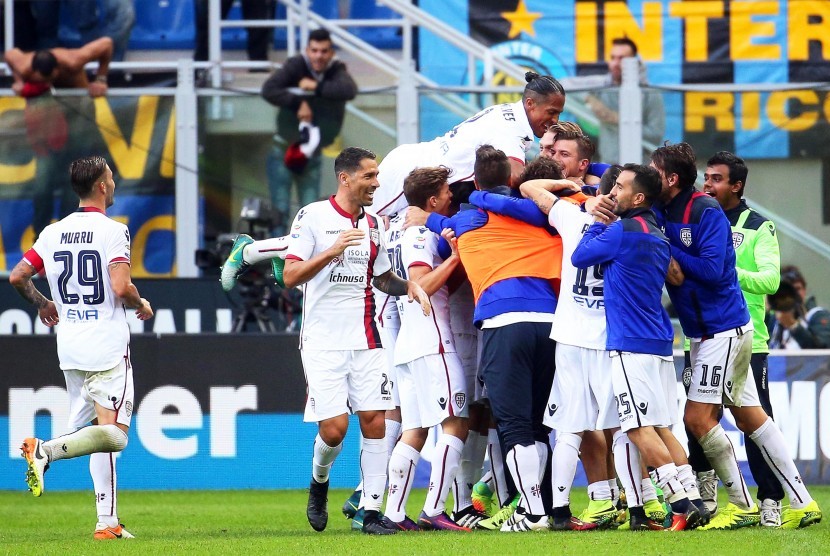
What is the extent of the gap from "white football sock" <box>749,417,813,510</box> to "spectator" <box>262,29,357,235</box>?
5554 millimetres

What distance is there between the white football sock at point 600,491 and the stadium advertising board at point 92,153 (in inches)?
229

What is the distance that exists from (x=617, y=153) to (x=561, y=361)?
16.4ft

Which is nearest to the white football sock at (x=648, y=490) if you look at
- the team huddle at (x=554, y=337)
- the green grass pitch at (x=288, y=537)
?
the team huddle at (x=554, y=337)

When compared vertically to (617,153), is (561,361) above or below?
below

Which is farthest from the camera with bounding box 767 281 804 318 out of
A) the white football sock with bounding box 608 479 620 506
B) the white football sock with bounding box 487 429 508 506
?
the white football sock with bounding box 487 429 508 506

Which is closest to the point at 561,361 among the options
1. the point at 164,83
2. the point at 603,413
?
the point at 603,413

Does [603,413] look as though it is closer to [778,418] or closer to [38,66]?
[778,418]

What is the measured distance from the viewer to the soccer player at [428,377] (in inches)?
332

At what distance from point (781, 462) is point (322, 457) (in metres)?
2.77

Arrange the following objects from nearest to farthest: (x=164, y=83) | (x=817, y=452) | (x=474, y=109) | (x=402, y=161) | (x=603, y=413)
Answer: (x=603, y=413), (x=402, y=161), (x=817, y=452), (x=474, y=109), (x=164, y=83)

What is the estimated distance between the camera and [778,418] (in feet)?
38.4

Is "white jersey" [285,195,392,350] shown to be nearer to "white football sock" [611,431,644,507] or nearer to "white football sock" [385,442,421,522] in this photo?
"white football sock" [385,442,421,522]

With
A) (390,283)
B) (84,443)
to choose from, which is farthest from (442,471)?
(84,443)

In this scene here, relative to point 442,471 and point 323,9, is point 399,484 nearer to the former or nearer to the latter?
point 442,471
